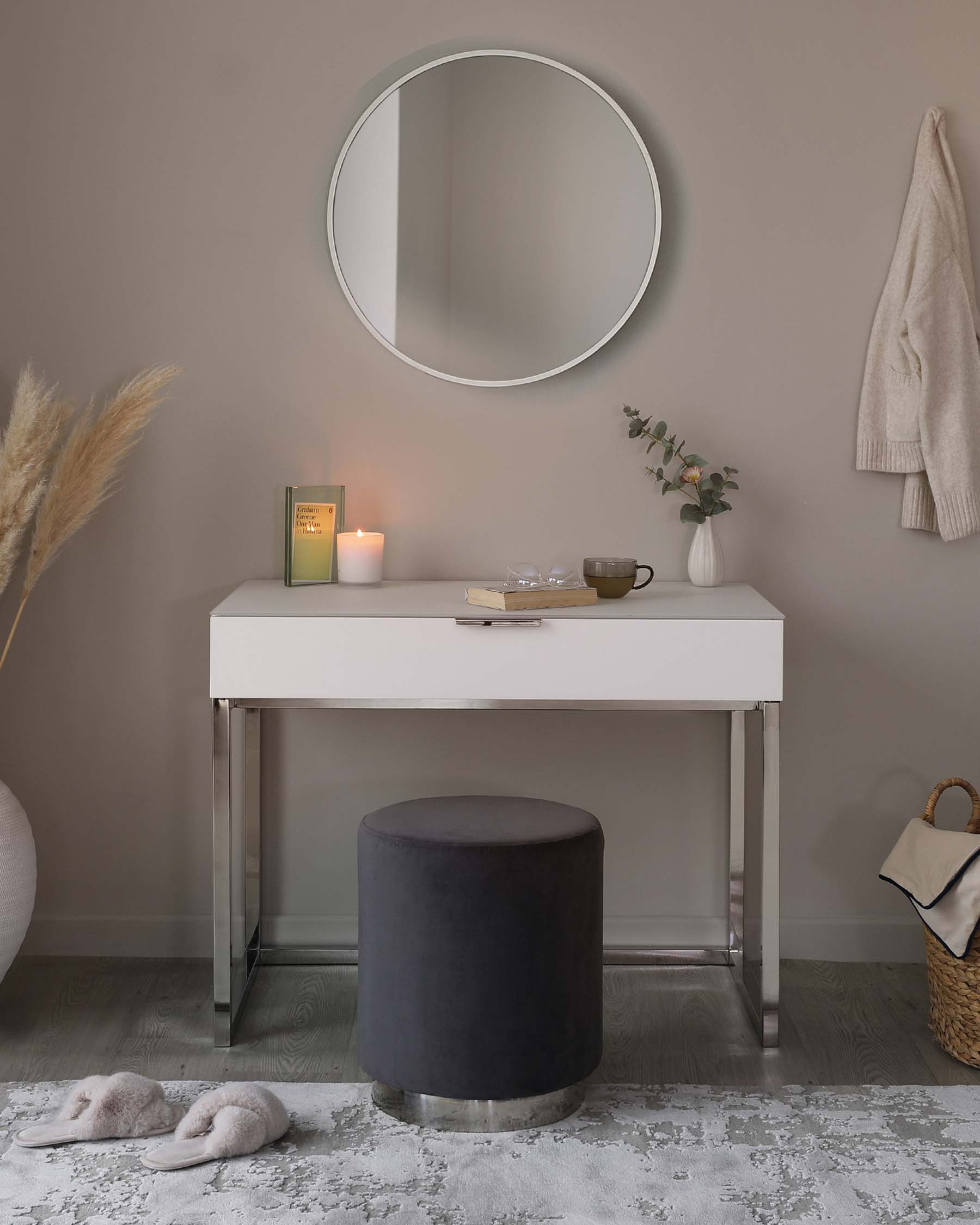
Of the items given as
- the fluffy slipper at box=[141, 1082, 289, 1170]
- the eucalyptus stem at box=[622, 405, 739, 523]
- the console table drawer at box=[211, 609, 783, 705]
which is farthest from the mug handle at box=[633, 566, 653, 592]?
the fluffy slipper at box=[141, 1082, 289, 1170]

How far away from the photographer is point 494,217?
102 inches

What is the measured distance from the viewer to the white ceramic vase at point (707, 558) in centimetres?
253

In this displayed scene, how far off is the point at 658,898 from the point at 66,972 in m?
1.34

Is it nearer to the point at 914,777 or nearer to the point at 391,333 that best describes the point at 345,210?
the point at 391,333

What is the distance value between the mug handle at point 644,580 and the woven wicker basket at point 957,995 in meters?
0.72

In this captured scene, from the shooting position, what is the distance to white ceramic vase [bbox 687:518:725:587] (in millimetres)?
2533

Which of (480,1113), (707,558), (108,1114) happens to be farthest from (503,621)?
(108,1114)

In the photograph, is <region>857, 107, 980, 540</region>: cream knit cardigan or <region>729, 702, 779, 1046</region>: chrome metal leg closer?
<region>729, 702, 779, 1046</region>: chrome metal leg

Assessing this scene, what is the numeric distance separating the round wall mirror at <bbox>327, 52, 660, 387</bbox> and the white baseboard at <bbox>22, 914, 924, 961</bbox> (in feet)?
4.21

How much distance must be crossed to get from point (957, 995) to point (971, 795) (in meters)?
0.42

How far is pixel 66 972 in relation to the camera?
2658mm

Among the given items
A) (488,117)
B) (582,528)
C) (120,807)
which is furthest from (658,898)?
(488,117)

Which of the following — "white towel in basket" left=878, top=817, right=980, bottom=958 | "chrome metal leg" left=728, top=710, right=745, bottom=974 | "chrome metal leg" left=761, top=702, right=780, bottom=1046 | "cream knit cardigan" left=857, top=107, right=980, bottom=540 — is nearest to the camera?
"white towel in basket" left=878, top=817, right=980, bottom=958

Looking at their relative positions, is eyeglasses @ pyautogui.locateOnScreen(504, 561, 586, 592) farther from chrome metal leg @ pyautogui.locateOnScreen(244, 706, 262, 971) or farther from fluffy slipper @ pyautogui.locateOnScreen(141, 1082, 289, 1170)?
fluffy slipper @ pyautogui.locateOnScreen(141, 1082, 289, 1170)
